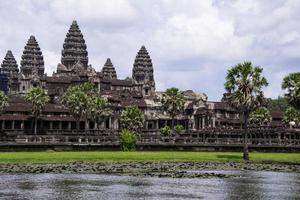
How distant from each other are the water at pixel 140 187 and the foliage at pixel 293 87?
3467cm

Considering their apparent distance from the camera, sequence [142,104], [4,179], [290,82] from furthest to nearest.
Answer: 1. [142,104]
2. [290,82]
3. [4,179]

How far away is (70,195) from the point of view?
39531 mm

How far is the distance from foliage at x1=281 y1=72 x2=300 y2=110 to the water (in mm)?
34671

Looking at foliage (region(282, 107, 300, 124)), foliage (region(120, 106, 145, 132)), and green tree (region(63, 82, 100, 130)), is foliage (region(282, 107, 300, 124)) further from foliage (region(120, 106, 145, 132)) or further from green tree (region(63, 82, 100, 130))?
green tree (region(63, 82, 100, 130))

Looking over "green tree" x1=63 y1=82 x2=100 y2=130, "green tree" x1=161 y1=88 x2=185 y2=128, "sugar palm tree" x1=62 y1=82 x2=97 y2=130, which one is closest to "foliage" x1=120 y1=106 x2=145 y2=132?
"green tree" x1=63 y1=82 x2=100 y2=130

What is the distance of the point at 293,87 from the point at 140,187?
5103 centimetres

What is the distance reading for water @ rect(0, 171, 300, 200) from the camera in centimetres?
3988

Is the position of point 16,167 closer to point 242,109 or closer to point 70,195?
point 70,195

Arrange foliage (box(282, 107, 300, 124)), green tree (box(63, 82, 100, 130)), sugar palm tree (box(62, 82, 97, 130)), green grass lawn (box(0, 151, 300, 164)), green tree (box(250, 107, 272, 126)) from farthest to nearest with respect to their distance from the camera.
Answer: green tree (box(250, 107, 272, 126)) < foliage (box(282, 107, 300, 124)) < green tree (box(63, 82, 100, 130)) < sugar palm tree (box(62, 82, 97, 130)) < green grass lawn (box(0, 151, 300, 164))

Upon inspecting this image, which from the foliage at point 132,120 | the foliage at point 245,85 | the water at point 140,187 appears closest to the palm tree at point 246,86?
the foliage at point 245,85

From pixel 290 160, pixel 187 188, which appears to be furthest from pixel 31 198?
pixel 290 160

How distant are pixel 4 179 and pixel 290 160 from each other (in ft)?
146

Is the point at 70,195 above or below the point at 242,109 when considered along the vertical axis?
below

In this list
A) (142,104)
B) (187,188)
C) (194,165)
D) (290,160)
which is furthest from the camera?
(142,104)
